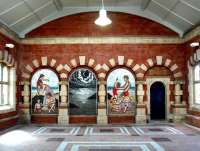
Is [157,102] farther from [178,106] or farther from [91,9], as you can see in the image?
[91,9]

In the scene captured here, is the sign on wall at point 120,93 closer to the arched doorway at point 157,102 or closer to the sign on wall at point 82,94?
the sign on wall at point 82,94

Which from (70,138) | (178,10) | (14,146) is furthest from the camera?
(178,10)

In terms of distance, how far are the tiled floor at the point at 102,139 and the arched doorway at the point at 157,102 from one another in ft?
8.99

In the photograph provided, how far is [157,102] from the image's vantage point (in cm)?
1636

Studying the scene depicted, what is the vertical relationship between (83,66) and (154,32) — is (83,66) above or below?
below

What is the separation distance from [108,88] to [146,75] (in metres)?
1.86

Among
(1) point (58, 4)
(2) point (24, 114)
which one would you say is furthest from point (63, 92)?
(1) point (58, 4)

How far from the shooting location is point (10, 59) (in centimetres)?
1358

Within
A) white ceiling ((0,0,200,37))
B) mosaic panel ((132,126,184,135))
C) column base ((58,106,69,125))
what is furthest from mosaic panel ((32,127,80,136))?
white ceiling ((0,0,200,37))

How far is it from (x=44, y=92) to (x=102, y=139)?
5.68m

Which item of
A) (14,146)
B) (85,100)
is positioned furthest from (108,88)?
(14,146)

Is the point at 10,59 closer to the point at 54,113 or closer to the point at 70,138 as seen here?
the point at 54,113

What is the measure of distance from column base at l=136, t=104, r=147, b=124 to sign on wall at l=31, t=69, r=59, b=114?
370 centimetres

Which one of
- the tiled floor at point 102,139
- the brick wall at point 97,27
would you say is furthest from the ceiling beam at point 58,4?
the tiled floor at point 102,139
